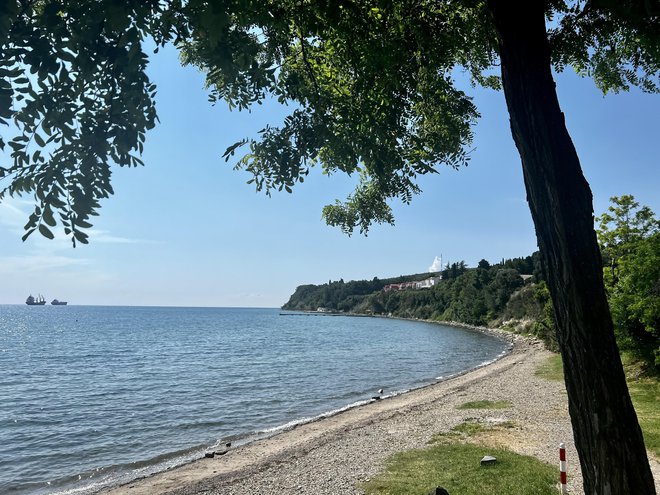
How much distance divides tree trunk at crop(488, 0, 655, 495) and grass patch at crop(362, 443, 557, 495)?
9101mm

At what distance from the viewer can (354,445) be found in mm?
19812

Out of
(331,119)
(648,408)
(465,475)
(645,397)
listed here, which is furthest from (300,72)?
(645,397)

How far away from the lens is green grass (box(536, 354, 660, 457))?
15.1 metres

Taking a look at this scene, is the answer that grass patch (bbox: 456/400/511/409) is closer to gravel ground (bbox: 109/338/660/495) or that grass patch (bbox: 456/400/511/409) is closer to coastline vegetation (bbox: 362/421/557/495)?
gravel ground (bbox: 109/338/660/495)

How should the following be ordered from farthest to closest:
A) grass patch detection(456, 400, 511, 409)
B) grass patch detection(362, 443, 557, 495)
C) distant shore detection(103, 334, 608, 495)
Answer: grass patch detection(456, 400, 511, 409) < distant shore detection(103, 334, 608, 495) < grass patch detection(362, 443, 557, 495)

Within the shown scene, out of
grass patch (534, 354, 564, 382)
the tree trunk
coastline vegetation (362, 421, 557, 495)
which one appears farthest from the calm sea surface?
the tree trunk

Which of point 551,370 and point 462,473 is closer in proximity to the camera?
point 462,473

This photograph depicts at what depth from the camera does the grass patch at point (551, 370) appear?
3453cm

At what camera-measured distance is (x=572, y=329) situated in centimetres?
372

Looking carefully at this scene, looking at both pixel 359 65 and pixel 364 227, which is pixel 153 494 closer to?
pixel 364 227

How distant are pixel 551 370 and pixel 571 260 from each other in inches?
1567

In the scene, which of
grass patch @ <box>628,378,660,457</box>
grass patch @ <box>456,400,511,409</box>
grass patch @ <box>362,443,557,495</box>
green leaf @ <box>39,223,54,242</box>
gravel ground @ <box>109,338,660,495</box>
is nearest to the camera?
green leaf @ <box>39,223,54,242</box>

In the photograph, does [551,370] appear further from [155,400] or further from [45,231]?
[45,231]

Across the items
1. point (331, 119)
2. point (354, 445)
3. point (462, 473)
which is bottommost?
point (354, 445)
